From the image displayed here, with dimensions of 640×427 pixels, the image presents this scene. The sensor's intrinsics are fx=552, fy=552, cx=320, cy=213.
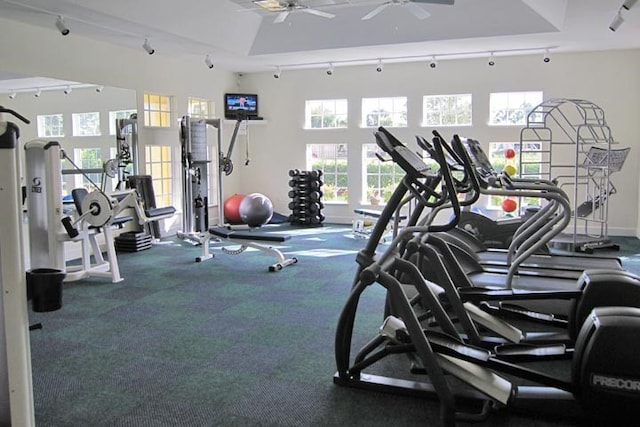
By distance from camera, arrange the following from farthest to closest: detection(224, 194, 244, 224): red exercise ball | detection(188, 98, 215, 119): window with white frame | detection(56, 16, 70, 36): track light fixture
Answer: detection(224, 194, 244, 224): red exercise ball, detection(188, 98, 215, 119): window with white frame, detection(56, 16, 70, 36): track light fixture

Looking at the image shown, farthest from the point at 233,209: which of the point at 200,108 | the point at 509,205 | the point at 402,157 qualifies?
the point at 402,157

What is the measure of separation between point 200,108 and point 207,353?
6.43m

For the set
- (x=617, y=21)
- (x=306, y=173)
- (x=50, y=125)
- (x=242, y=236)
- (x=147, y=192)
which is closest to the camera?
(x=617, y=21)

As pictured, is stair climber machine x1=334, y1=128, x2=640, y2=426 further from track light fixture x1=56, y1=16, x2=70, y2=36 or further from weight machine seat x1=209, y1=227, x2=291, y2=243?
track light fixture x1=56, y1=16, x2=70, y2=36

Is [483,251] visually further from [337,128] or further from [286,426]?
[337,128]

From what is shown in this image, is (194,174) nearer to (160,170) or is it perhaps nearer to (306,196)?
(160,170)

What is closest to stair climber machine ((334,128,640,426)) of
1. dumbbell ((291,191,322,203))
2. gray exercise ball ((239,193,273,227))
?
gray exercise ball ((239,193,273,227))

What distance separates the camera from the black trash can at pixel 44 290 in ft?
6.34

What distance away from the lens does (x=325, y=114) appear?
9.80m

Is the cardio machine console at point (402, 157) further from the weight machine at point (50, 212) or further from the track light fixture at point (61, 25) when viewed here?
the track light fixture at point (61, 25)

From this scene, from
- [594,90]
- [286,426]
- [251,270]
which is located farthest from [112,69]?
[594,90]

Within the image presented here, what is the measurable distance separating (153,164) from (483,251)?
494 cm

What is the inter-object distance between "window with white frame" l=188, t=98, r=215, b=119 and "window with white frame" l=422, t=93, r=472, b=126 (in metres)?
3.62

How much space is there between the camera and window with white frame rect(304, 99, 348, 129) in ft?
31.7
